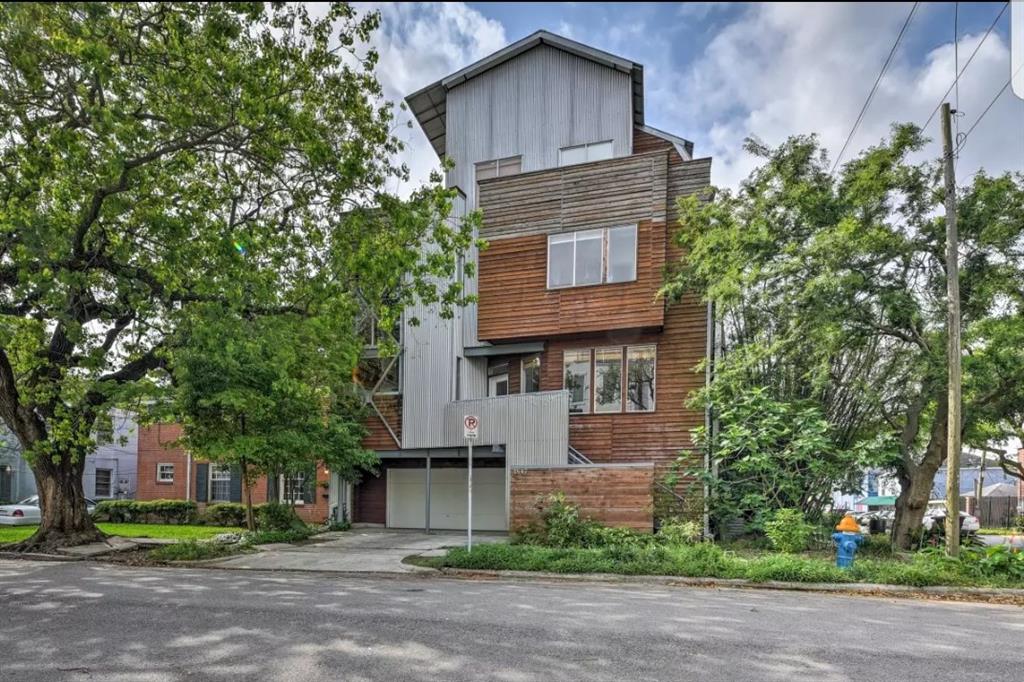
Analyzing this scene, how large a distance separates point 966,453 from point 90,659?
150ft

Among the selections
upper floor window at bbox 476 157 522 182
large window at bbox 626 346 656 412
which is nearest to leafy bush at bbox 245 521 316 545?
large window at bbox 626 346 656 412

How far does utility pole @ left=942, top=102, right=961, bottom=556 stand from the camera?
10811 mm

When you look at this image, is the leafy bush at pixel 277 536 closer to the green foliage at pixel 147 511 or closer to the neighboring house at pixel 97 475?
the green foliage at pixel 147 511

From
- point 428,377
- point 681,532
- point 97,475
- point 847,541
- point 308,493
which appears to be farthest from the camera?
point 97,475

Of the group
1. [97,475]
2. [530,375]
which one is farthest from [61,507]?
[97,475]

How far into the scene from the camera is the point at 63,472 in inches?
593

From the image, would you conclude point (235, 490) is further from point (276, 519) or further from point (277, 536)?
point (277, 536)

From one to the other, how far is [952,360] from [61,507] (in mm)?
18045

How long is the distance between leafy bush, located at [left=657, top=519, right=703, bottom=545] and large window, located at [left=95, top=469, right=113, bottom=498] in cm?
2918

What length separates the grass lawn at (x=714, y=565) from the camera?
32.6 feet

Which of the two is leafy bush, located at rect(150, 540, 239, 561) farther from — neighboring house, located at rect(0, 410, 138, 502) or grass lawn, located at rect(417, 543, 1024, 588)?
neighboring house, located at rect(0, 410, 138, 502)

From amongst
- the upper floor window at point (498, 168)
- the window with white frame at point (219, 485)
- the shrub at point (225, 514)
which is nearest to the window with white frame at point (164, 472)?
the window with white frame at point (219, 485)

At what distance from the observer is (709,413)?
15.3 metres

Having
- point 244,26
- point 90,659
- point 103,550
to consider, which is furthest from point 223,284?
point 103,550
